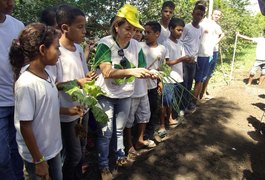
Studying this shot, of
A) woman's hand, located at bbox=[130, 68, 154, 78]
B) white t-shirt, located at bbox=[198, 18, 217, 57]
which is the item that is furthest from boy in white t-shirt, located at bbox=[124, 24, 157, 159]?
white t-shirt, located at bbox=[198, 18, 217, 57]

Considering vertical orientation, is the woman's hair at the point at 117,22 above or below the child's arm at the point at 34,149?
above

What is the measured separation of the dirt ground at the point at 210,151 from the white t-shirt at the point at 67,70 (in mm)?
1072

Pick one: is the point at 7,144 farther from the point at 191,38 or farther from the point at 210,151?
the point at 191,38

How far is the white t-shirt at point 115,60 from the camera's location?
2744 mm

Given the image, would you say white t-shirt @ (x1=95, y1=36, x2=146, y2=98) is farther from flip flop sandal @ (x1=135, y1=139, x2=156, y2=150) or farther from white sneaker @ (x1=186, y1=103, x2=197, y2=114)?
white sneaker @ (x1=186, y1=103, x2=197, y2=114)

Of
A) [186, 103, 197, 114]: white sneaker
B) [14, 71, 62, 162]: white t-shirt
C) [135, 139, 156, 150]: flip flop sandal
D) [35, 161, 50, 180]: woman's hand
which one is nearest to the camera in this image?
[14, 71, 62, 162]: white t-shirt

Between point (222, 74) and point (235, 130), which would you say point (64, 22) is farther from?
point (222, 74)

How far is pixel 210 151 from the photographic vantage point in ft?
11.7

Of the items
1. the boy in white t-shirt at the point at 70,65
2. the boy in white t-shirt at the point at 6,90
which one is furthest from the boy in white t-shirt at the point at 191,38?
the boy in white t-shirt at the point at 6,90

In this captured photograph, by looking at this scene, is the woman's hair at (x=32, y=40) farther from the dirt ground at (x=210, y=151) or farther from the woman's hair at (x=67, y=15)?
the dirt ground at (x=210, y=151)

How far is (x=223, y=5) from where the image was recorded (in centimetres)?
1373

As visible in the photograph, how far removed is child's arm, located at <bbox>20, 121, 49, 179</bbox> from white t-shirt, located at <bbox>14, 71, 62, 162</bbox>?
0.05 metres

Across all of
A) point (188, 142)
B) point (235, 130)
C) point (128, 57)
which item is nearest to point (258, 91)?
point (235, 130)

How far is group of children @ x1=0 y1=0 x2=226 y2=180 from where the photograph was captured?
1.87 meters
